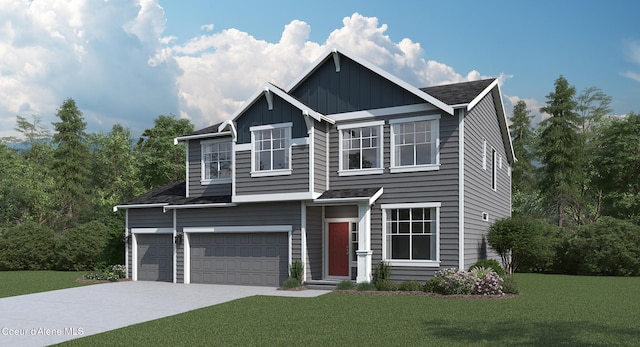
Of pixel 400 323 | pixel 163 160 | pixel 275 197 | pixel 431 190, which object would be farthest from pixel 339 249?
pixel 163 160

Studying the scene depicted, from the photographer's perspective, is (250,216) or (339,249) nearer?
(339,249)

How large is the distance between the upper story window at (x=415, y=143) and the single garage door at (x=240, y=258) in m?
4.68

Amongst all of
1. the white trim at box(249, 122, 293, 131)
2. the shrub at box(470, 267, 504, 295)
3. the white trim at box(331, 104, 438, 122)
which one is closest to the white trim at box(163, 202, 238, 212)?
the white trim at box(249, 122, 293, 131)

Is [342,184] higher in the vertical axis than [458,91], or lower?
lower

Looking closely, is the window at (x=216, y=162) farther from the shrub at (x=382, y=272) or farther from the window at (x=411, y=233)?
the shrub at (x=382, y=272)

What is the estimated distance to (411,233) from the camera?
18141mm

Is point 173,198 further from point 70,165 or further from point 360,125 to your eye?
point 70,165

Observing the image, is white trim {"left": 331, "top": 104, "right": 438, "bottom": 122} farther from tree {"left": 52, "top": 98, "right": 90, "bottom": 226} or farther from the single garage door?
tree {"left": 52, "top": 98, "right": 90, "bottom": 226}

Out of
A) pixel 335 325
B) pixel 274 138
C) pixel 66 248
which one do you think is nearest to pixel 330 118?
pixel 274 138

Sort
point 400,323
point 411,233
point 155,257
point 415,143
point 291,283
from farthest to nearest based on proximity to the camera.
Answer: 1. point 155,257
2. point 291,283
3. point 415,143
4. point 411,233
5. point 400,323

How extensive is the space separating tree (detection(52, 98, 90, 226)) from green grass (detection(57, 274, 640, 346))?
37421mm

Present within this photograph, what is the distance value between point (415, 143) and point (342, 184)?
2797mm

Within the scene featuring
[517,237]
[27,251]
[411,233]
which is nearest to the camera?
[411,233]

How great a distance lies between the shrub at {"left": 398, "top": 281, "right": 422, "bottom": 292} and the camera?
1719 cm
